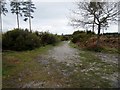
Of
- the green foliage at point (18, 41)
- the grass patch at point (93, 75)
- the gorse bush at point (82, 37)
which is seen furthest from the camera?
the gorse bush at point (82, 37)

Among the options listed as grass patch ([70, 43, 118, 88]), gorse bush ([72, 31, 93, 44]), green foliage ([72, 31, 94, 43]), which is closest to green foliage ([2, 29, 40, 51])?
grass patch ([70, 43, 118, 88])

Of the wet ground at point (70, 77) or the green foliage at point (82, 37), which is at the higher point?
the green foliage at point (82, 37)

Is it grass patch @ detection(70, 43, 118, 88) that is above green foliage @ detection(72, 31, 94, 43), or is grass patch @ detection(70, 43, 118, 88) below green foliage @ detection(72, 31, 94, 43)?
below

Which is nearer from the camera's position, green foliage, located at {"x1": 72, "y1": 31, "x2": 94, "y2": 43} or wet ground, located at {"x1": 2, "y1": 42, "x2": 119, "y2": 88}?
wet ground, located at {"x1": 2, "y1": 42, "x2": 119, "y2": 88}

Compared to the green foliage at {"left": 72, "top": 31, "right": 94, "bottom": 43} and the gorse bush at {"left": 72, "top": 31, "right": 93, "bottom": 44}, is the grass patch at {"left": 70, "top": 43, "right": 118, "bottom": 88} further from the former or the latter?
the green foliage at {"left": 72, "top": 31, "right": 94, "bottom": 43}

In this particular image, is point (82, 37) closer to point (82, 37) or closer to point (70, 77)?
point (82, 37)

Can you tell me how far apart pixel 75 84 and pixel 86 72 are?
5.94 feet

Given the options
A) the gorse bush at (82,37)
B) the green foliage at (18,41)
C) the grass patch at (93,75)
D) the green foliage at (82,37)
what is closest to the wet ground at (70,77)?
the grass patch at (93,75)

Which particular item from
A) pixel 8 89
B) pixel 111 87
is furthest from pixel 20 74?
pixel 111 87

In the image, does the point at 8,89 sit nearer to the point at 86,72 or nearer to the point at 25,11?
the point at 86,72

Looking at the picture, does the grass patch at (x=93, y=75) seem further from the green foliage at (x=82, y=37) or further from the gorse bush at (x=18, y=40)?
the green foliage at (x=82, y=37)

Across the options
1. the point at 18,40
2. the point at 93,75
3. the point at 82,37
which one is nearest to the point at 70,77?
the point at 93,75

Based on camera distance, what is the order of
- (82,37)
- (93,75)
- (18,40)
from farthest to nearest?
(82,37) < (18,40) < (93,75)

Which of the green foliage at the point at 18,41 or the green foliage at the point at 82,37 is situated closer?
the green foliage at the point at 18,41
